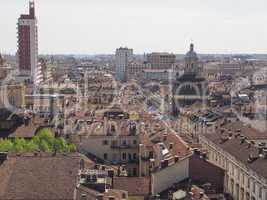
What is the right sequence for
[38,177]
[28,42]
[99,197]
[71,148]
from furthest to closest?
[28,42]
[71,148]
[99,197]
[38,177]

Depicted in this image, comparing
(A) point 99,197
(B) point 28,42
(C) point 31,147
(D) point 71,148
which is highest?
(B) point 28,42

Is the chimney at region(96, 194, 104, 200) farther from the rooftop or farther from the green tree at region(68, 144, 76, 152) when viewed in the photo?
the green tree at region(68, 144, 76, 152)

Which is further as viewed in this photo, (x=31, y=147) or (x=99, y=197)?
(x=31, y=147)

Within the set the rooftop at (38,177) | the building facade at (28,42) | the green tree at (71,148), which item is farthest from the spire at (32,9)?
the rooftop at (38,177)

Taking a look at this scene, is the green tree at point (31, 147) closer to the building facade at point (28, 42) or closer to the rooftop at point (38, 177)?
the rooftop at point (38, 177)

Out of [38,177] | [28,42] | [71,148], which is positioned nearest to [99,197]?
[38,177]

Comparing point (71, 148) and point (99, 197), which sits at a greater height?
point (99, 197)

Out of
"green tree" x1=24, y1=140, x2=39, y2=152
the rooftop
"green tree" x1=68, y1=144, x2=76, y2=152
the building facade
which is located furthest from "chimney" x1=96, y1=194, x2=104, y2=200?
the building facade

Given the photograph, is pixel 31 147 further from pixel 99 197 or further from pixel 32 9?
pixel 32 9

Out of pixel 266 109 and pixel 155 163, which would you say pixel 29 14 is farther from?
pixel 155 163
